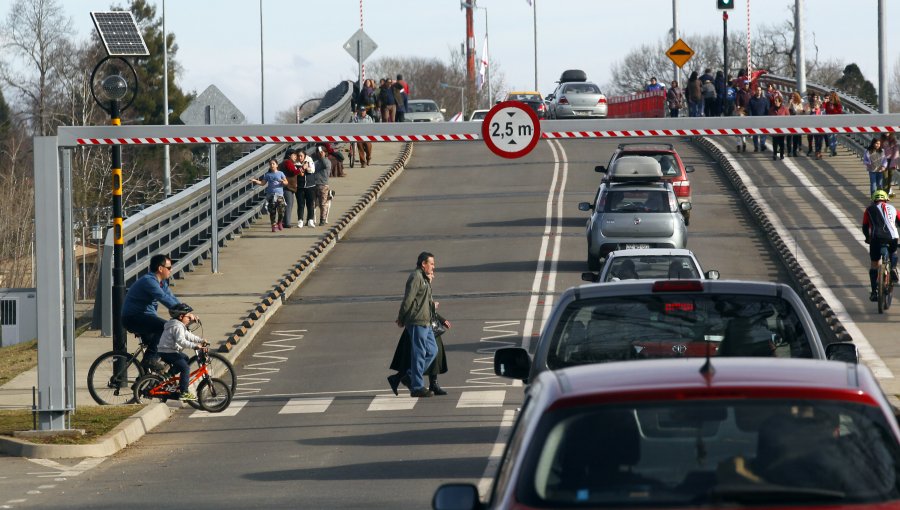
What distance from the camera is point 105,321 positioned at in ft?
Result: 79.1

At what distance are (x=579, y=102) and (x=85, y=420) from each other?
138ft

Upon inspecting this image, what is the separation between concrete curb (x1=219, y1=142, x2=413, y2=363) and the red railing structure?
53.6 ft

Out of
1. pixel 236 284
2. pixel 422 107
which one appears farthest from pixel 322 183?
pixel 422 107

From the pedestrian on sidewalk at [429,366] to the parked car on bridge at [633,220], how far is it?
34.5ft

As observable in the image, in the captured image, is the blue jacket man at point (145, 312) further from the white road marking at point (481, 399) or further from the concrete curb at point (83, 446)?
the white road marking at point (481, 399)

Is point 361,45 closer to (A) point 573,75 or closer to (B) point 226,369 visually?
(B) point 226,369

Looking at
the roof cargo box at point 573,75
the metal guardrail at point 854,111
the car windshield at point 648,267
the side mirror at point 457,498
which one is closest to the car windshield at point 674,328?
the side mirror at point 457,498

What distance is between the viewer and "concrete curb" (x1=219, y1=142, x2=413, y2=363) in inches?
890

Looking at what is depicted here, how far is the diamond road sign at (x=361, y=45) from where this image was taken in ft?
110

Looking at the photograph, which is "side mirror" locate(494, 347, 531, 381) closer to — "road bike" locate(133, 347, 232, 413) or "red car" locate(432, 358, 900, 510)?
"red car" locate(432, 358, 900, 510)

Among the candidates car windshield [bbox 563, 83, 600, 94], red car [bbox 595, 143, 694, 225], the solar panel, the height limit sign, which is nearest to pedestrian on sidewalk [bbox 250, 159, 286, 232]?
red car [bbox 595, 143, 694, 225]

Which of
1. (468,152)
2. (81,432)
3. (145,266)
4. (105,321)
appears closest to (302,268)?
(145,266)

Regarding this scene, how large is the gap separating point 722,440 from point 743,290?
377 cm

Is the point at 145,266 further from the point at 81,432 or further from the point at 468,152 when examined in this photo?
the point at 468,152
